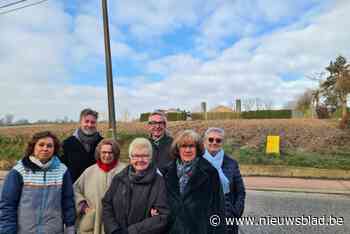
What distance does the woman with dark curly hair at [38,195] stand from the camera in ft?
7.86

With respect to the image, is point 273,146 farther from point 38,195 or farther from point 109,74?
point 38,195

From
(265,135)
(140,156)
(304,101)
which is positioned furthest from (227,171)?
(304,101)

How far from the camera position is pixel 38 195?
2.45 metres

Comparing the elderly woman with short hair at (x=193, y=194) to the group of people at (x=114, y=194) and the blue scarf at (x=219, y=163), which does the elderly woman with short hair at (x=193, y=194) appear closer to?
the group of people at (x=114, y=194)

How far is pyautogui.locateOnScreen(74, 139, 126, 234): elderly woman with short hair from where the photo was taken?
269cm

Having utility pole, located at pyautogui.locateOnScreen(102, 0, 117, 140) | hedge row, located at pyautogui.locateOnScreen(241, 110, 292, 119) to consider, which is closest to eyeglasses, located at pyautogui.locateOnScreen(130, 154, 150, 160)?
utility pole, located at pyautogui.locateOnScreen(102, 0, 117, 140)

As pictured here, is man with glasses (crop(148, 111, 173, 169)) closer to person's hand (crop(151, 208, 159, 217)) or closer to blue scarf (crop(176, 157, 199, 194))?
blue scarf (crop(176, 157, 199, 194))

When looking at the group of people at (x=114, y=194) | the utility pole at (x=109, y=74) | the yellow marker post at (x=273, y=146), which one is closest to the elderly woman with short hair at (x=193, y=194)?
the group of people at (x=114, y=194)

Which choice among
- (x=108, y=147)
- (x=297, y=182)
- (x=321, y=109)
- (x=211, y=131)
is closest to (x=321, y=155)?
(x=297, y=182)

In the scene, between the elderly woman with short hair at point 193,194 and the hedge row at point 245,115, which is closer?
the elderly woman with short hair at point 193,194

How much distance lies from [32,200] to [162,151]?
1388mm

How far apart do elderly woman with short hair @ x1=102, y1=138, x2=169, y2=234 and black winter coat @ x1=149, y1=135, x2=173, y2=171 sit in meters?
0.55

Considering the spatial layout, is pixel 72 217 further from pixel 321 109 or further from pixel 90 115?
pixel 321 109

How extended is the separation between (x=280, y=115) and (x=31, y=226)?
23.3 m
